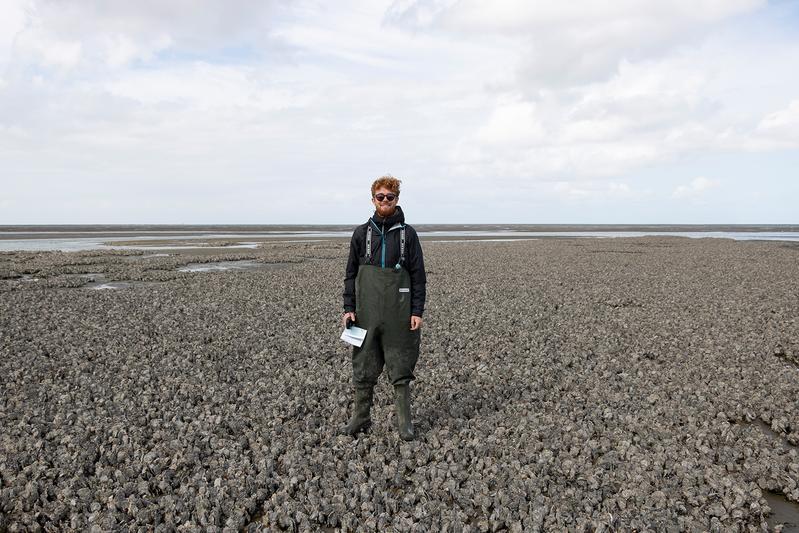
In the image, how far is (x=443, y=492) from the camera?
20.6 ft

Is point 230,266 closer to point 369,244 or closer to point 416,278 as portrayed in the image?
point 369,244

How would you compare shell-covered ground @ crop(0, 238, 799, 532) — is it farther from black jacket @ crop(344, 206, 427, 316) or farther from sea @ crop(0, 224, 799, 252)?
sea @ crop(0, 224, 799, 252)

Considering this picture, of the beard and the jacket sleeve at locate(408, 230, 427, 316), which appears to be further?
the jacket sleeve at locate(408, 230, 427, 316)

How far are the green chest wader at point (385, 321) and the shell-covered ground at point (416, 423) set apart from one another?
1198 millimetres

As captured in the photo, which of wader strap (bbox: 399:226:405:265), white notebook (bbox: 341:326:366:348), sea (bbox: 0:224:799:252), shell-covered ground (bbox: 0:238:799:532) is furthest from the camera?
sea (bbox: 0:224:799:252)

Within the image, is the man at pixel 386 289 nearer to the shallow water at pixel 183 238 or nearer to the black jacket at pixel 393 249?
the black jacket at pixel 393 249

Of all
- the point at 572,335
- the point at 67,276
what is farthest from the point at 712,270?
the point at 67,276

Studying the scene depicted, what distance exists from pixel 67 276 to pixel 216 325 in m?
17.7

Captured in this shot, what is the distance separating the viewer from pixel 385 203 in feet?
21.7

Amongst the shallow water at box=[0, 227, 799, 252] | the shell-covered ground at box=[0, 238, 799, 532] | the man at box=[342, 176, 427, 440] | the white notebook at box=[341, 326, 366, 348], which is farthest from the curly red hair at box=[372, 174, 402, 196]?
the shallow water at box=[0, 227, 799, 252]

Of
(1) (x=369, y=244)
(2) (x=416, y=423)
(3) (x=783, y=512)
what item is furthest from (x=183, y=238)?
(3) (x=783, y=512)

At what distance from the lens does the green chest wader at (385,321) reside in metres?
6.83

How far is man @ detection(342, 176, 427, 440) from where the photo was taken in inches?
266

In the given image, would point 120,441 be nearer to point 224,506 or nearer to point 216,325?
point 224,506
